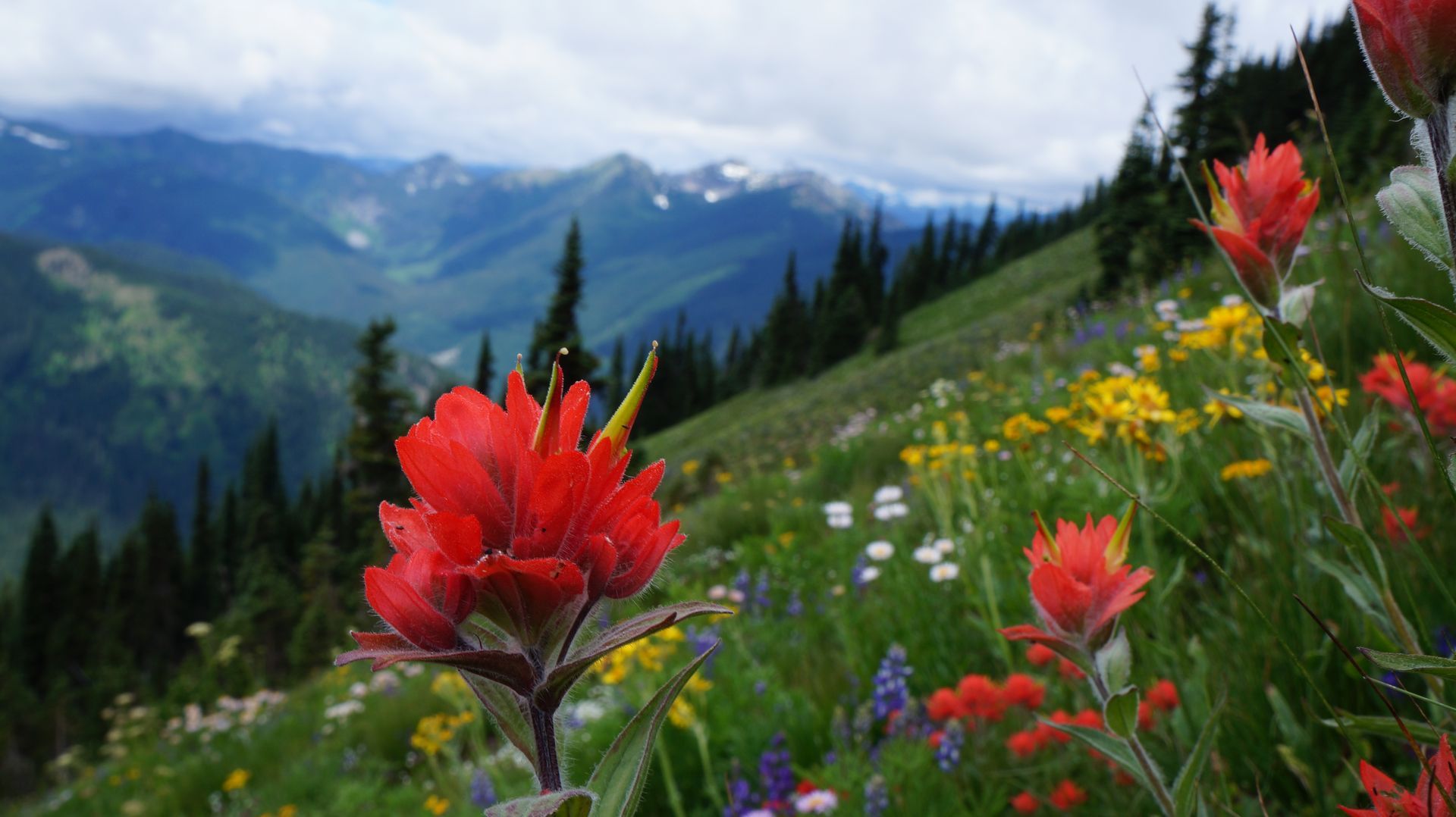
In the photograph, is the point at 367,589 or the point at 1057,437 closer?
the point at 367,589

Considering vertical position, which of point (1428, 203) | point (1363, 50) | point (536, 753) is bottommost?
point (536, 753)

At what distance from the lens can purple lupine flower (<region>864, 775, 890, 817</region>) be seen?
7.22 feet

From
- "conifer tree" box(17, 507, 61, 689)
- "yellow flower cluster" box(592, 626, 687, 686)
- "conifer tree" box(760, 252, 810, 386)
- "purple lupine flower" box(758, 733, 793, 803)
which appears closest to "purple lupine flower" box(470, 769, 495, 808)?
"yellow flower cluster" box(592, 626, 687, 686)

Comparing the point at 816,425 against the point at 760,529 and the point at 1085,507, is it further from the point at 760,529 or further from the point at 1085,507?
the point at 1085,507

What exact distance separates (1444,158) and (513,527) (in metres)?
1.02

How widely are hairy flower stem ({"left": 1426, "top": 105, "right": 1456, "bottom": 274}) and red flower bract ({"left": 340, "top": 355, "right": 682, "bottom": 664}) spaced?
0.78 m

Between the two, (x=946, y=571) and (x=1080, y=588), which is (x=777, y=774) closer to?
(x=946, y=571)

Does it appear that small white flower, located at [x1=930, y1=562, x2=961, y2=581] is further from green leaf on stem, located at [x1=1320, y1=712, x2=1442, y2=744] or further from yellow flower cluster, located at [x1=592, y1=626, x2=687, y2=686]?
green leaf on stem, located at [x1=1320, y1=712, x2=1442, y2=744]

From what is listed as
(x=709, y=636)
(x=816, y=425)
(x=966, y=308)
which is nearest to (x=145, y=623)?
(x=816, y=425)

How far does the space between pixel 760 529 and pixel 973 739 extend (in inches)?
212

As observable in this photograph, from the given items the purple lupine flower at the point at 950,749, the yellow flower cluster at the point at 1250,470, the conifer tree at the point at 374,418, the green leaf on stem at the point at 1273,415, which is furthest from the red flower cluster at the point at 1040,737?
the conifer tree at the point at 374,418

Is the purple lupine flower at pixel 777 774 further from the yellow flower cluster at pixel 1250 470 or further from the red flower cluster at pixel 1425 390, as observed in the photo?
the red flower cluster at pixel 1425 390

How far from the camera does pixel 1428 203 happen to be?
76 cm

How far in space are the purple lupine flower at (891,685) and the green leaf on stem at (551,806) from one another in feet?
7.95
